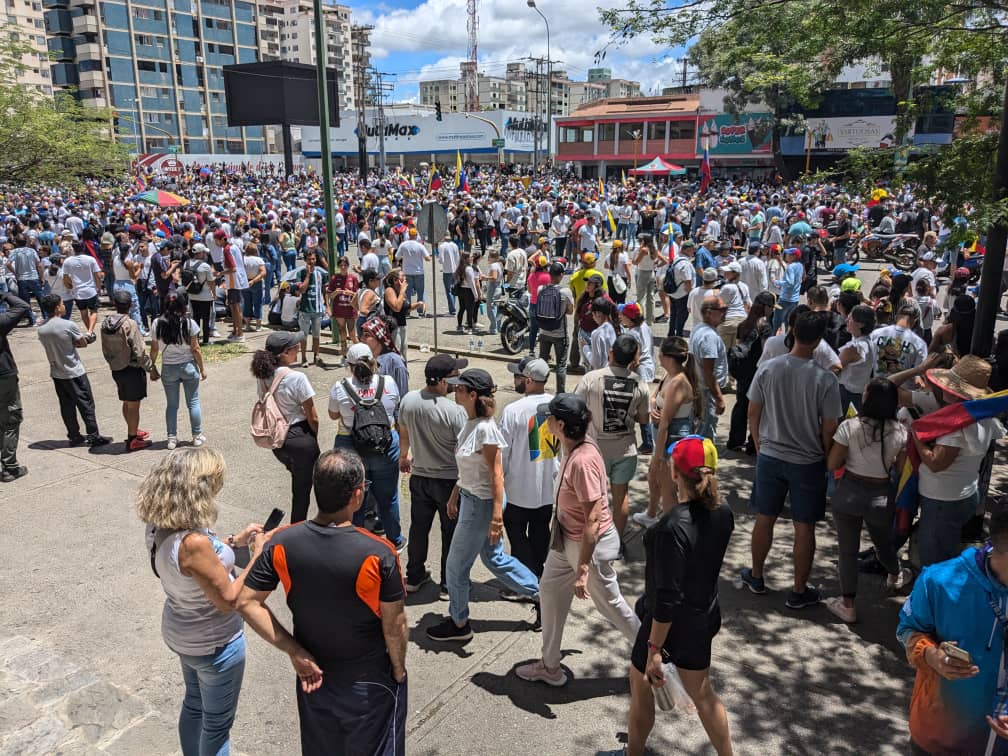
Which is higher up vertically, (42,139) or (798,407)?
(42,139)

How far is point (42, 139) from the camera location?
13422mm

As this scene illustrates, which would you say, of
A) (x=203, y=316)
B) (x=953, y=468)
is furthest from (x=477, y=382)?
(x=203, y=316)

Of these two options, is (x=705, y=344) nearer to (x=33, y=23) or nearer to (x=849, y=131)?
(x=849, y=131)

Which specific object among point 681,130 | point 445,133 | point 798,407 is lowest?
point 798,407

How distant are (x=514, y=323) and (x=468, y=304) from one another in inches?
70.9

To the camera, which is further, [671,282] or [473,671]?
[671,282]

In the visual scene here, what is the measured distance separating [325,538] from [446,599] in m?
2.54

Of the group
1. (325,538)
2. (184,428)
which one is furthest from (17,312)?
(325,538)

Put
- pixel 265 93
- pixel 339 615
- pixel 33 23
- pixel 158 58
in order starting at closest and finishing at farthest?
pixel 339 615 < pixel 265 93 < pixel 33 23 < pixel 158 58

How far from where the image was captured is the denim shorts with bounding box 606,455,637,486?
5379mm

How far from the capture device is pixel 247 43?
319 ft

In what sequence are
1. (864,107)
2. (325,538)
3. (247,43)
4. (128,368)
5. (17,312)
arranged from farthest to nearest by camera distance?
(247,43) < (864,107) < (128,368) < (17,312) < (325,538)

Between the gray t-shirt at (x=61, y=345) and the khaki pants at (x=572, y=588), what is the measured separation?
6.04 m

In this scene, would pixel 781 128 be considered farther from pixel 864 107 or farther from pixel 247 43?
pixel 247 43
